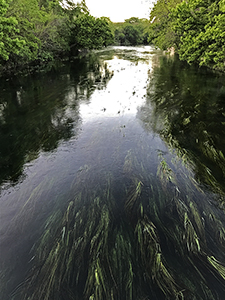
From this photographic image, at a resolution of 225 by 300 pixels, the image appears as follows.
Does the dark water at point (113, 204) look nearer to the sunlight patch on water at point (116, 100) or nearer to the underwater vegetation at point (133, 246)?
the underwater vegetation at point (133, 246)

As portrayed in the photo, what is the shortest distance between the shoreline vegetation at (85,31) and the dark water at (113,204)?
33.0 feet

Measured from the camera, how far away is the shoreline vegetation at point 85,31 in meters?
17.6

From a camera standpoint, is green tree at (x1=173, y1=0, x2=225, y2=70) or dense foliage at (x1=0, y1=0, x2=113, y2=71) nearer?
green tree at (x1=173, y1=0, x2=225, y2=70)

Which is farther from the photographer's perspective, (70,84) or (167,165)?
(70,84)

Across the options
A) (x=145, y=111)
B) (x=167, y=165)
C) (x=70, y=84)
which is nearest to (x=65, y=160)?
(x=167, y=165)

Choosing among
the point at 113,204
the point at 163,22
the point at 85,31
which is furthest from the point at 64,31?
the point at 113,204

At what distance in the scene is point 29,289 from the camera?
384 cm

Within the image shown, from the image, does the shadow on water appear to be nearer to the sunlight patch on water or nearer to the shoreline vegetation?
the sunlight patch on water

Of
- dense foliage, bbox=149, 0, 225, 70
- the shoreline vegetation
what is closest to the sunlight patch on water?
dense foliage, bbox=149, 0, 225, 70

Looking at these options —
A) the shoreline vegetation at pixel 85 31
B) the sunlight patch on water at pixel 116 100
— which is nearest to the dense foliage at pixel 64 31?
the shoreline vegetation at pixel 85 31

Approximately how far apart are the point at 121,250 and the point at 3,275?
9.70 feet

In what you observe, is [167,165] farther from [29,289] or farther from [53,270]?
[29,289]

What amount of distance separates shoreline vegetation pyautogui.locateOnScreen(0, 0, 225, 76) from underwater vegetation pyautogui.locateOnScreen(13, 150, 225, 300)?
16.0 m

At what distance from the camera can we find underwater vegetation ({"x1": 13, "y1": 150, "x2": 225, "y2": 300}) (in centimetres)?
381
